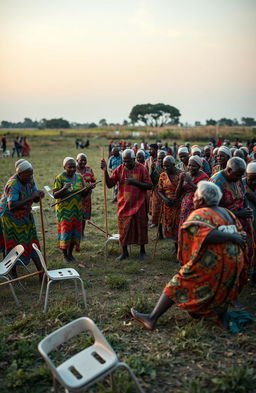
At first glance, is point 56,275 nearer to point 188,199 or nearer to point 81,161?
point 188,199

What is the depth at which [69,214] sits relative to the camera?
7.11 m

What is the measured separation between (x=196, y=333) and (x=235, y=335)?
49cm

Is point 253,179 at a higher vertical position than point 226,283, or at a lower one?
higher

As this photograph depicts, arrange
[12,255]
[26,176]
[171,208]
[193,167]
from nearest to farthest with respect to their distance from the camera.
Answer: [12,255]
[26,176]
[193,167]
[171,208]

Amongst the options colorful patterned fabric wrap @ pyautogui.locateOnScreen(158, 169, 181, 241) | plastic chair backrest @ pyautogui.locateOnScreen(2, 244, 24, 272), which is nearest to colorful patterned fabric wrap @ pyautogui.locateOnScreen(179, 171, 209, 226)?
colorful patterned fabric wrap @ pyautogui.locateOnScreen(158, 169, 181, 241)

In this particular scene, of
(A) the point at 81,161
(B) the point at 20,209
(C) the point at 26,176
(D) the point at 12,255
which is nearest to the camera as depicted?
(D) the point at 12,255

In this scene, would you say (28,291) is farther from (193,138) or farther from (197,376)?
(193,138)

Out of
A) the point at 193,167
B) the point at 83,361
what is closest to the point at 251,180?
the point at 193,167

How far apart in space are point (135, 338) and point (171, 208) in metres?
3.37

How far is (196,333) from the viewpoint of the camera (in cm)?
444

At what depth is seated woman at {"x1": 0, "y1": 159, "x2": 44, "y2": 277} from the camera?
5766 mm

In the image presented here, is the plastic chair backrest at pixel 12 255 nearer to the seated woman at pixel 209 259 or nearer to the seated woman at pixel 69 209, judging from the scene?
the seated woman at pixel 69 209

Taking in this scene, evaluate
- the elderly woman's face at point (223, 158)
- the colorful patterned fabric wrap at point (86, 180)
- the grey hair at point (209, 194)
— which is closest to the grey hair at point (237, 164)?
the grey hair at point (209, 194)

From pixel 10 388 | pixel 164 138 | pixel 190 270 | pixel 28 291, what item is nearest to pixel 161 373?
pixel 190 270
